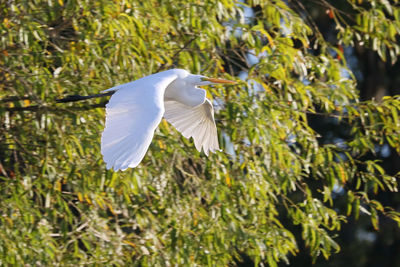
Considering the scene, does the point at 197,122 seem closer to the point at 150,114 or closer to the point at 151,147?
the point at 151,147

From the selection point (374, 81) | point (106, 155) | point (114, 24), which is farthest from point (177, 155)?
point (374, 81)

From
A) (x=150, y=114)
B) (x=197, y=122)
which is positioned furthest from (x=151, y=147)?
(x=150, y=114)

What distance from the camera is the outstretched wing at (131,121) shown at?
1.73m

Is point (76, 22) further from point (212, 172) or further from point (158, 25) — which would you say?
point (212, 172)

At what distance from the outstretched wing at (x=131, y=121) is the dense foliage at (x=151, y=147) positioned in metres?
0.32

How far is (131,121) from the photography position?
76.5 inches

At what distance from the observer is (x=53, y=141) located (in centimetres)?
246

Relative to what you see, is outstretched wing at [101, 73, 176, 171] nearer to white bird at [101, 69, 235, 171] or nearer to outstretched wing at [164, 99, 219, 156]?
white bird at [101, 69, 235, 171]

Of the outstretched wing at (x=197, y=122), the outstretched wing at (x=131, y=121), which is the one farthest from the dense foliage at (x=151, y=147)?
the outstretched wing at (x=131, y=121)

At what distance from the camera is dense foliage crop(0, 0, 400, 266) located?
93.7 inches

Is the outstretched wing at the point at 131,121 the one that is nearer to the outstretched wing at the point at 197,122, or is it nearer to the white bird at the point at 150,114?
the white bird at the point at 150,114

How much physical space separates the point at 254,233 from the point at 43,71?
101 cm

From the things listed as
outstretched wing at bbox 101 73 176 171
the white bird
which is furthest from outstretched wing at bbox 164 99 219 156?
outstretched wing at bbox 101 73 176 171

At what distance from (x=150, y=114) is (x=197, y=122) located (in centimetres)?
69
